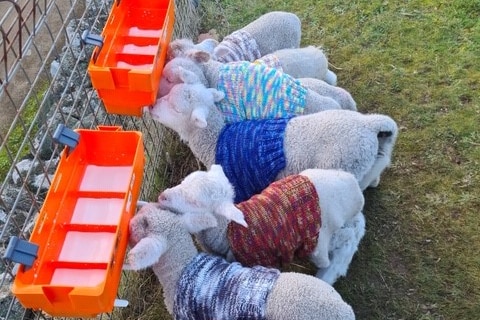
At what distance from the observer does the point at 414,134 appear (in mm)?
4988

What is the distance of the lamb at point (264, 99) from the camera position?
4520 millimetres

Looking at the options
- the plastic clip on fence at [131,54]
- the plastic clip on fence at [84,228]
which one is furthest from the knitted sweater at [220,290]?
the plastic clip on fence at [131,54]

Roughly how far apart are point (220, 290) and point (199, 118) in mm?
1294

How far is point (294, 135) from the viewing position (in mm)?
4180

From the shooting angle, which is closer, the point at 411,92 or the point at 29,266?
the point at 29,266

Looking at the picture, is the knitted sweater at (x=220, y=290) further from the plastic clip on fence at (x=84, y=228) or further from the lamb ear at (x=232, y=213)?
the plastic clip on fence at (x=84, y=228)

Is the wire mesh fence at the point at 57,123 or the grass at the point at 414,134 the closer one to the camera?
the grass at the point at 414,134

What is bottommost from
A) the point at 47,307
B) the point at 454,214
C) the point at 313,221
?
the point at 454,214

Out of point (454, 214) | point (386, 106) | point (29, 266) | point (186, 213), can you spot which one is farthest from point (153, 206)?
point (386, 106)

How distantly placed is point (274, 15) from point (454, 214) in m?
2.27

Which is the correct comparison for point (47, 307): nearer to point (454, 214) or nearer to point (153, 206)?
point (153, 206)

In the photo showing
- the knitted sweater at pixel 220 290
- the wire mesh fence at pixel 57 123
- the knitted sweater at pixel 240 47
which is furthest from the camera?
the knitted sweater at pixel 240 47

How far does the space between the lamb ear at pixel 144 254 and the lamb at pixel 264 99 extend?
4.68 ft

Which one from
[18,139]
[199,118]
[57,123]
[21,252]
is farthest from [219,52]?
[21,252]
